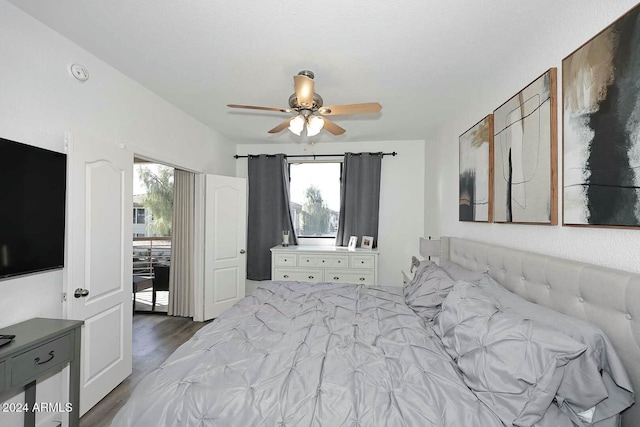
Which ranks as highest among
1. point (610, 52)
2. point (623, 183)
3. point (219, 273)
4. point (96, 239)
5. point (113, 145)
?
point (610, 52)

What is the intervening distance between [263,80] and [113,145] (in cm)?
135

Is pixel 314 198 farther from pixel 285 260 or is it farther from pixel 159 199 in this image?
pixel 159 199

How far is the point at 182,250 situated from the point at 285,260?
1491 millimetres

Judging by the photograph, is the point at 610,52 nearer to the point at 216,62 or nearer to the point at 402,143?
the point at 216,62

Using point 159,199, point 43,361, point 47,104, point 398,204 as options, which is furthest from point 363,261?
point 159,199

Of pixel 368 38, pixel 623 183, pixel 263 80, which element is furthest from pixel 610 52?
pixel 263 80

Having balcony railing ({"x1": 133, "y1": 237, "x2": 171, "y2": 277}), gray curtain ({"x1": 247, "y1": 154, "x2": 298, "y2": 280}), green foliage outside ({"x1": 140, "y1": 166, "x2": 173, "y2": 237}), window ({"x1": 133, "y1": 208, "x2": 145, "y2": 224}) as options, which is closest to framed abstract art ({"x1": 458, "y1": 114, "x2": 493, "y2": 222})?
gray curtain ({"x1": 247, "y1": 154, "x2": 298, "y2": 280})

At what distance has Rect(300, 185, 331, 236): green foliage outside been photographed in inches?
190

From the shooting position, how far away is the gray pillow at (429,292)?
6.53 feet

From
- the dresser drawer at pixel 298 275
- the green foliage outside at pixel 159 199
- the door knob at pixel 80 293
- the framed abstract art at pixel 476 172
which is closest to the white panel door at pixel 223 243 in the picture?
the dresser drawer at pixel 298 275

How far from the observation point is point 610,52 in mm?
1216

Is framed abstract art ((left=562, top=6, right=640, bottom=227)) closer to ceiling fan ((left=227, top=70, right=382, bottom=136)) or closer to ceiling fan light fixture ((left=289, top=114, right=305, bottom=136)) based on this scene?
ceiling fan ((left=227, top=70, right=382, bottom=136))

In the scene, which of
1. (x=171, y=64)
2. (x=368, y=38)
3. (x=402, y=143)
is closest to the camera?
(x=368, y=38)

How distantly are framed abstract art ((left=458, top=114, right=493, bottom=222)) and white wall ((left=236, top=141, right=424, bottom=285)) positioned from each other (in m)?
1.49
